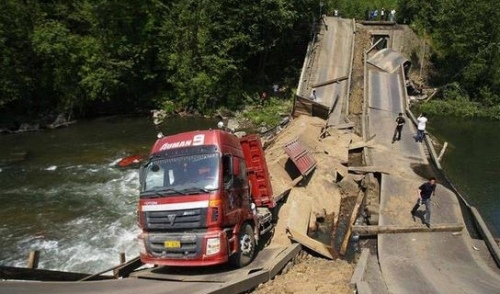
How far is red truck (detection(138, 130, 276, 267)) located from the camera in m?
11.2

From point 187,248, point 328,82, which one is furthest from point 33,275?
point 328,82

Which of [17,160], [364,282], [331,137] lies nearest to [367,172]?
[331,137]

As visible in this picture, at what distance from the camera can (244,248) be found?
1230cm

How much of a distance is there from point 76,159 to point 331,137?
1491 centimetres

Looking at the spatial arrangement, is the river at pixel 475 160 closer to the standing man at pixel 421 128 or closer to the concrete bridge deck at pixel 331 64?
the standing man at pixel 421 128

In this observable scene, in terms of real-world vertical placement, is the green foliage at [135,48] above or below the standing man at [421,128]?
above

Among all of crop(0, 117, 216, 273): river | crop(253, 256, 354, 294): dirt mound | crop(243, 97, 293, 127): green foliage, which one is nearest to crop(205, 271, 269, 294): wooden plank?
crop(253, 256, 354, 294): dirt mound

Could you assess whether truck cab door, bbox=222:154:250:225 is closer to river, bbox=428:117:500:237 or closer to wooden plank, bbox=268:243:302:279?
wooden plank, bbox=268:243:302:279

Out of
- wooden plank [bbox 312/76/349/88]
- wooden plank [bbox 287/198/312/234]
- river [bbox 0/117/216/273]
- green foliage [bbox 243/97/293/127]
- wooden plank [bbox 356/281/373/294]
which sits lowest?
river [bbox 0/117/216/273]

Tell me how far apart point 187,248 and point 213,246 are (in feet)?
2.15

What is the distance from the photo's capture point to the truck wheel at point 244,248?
471 inches

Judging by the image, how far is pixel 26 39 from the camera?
3666 cm

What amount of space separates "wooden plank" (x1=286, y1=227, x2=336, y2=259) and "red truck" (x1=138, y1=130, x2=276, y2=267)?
1.97 metres

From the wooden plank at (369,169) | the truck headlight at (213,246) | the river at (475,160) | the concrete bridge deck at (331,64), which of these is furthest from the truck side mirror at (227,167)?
the concrete bridge deck at (331,64)
